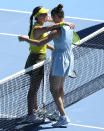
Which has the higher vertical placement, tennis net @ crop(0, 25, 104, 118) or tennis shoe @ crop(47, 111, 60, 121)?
tennis net @ crop(0, 25, 104, 118)

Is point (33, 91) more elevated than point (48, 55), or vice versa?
point (48, 55)

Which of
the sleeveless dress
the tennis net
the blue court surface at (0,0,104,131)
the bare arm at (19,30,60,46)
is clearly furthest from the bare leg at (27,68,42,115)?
the bare arm at (19,30,60,46)

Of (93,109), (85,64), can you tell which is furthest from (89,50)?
(93,109)

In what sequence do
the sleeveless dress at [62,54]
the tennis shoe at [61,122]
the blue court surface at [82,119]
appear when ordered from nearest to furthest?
the sleeveless dress at [62,54] → the tennis shoe at [61,122] → the blue court surface at [82,119]

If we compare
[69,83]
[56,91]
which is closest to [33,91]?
[56,91]

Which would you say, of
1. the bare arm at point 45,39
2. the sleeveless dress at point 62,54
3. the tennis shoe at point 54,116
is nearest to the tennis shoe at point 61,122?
the tennis shoe at point 54,116

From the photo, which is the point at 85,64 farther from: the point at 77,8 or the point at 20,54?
the point at 77,8

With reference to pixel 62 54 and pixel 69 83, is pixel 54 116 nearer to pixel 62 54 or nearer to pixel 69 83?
pixel 62 54

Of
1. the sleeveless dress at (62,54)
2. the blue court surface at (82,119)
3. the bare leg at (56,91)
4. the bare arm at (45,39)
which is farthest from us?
the blue court surface at (82,119)

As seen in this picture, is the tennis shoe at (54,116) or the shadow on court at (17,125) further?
the tennis shoe at (54,116)

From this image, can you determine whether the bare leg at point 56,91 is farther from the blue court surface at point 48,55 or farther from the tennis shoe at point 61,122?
the blue court surface at point 48,55

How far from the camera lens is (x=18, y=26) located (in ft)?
45.9

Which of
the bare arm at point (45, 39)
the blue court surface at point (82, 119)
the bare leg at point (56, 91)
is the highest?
the bare arm at point (45, 39)

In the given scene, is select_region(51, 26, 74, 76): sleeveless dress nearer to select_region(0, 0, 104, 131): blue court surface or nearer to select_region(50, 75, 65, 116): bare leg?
select_region(50, 75, 65, 116): bare leg
